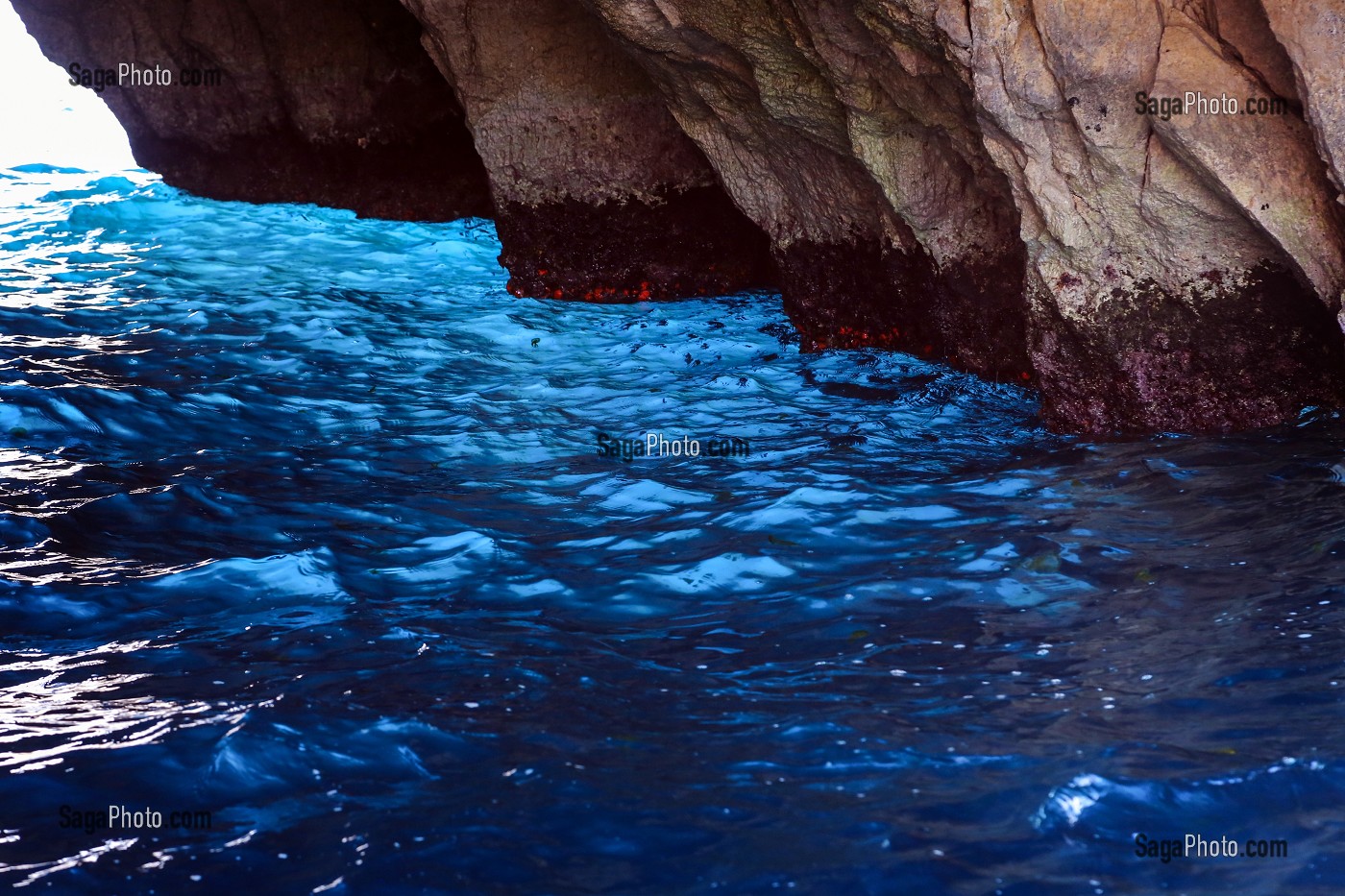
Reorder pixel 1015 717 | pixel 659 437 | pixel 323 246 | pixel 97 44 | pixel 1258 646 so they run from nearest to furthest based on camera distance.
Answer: pixel 1015 717, pixel 1258 646, pixel 659 437, pixel 323 246, pixel 97 44

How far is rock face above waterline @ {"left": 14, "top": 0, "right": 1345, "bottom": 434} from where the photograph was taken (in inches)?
199

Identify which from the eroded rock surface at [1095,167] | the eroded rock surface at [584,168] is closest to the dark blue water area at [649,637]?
the eroded rock surface at [1095,167]

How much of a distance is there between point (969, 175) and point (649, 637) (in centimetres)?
373

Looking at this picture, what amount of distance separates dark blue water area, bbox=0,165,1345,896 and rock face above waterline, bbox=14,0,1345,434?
0.42m

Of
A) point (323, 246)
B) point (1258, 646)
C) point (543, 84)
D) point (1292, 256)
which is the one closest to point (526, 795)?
point (1258, 646)

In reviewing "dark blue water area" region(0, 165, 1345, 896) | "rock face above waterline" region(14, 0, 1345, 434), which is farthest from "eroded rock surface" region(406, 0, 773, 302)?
"dark blue water area" region(0, 165, 1345, 896)

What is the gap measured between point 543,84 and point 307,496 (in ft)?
15.7

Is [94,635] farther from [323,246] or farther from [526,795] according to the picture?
[323,246]

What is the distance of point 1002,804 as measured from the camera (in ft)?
9.55

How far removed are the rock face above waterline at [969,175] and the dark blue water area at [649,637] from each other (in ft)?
1.38

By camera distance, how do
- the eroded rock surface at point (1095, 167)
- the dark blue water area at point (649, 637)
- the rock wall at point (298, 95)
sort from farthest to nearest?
the rock wall at point (298, 95), the eroded rock surface at point (1095, 167), the dark blue water area at point (649, 637)

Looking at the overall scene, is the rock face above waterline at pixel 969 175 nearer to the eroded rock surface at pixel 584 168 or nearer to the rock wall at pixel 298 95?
the eroded rock surface at pixel 584 168

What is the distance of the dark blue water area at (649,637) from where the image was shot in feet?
9.33

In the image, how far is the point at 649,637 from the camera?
403cm
